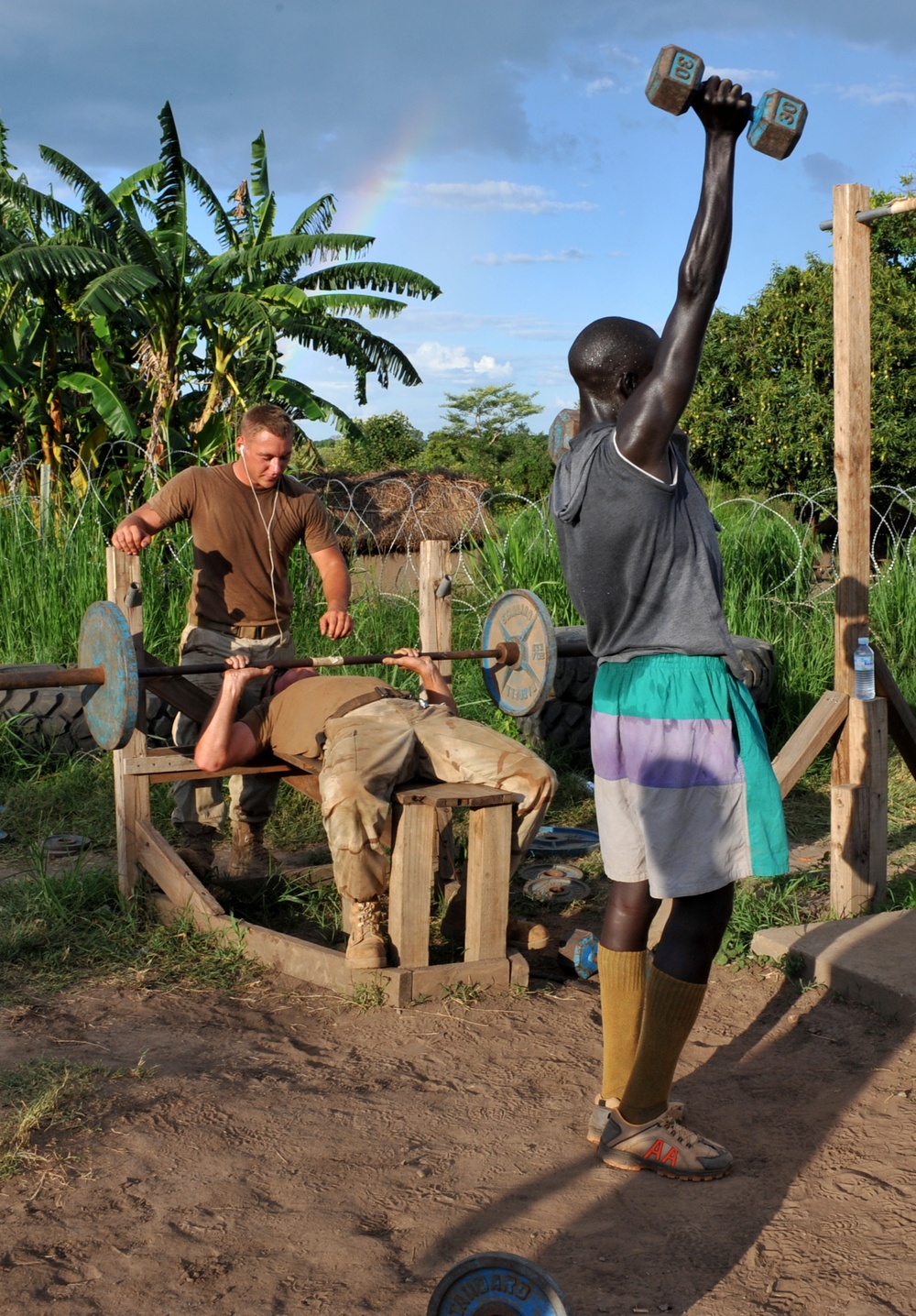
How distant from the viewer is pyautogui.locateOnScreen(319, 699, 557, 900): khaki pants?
4145mm

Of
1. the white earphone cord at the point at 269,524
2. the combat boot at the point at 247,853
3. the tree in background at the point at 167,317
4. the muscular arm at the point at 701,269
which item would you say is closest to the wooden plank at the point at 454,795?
the combat boot at the point at 247,853

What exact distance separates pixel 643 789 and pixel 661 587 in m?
0.49

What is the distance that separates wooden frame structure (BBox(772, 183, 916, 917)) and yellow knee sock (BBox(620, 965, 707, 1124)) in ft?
6.89

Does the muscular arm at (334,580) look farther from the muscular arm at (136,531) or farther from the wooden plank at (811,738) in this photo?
the wooden plank at (811,738)

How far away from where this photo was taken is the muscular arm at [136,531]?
194 inches

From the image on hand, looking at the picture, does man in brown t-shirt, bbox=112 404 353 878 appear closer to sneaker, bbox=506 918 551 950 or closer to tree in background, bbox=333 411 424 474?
sneaker, bbox=506 918 551 950

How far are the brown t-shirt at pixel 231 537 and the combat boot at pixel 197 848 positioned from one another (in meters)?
0.96

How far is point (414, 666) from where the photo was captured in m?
4.99

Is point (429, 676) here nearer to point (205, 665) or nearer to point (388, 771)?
point (388, 771)

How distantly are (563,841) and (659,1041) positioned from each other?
3297 mm

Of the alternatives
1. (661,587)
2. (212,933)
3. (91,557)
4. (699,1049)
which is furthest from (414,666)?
(91,557)

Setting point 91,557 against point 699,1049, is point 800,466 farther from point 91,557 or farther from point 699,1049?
point 699,1049

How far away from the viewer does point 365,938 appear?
4211mm

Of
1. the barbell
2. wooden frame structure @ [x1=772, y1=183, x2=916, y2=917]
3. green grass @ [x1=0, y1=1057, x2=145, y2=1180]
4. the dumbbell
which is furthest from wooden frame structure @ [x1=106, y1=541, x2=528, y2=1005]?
the dumbbell
